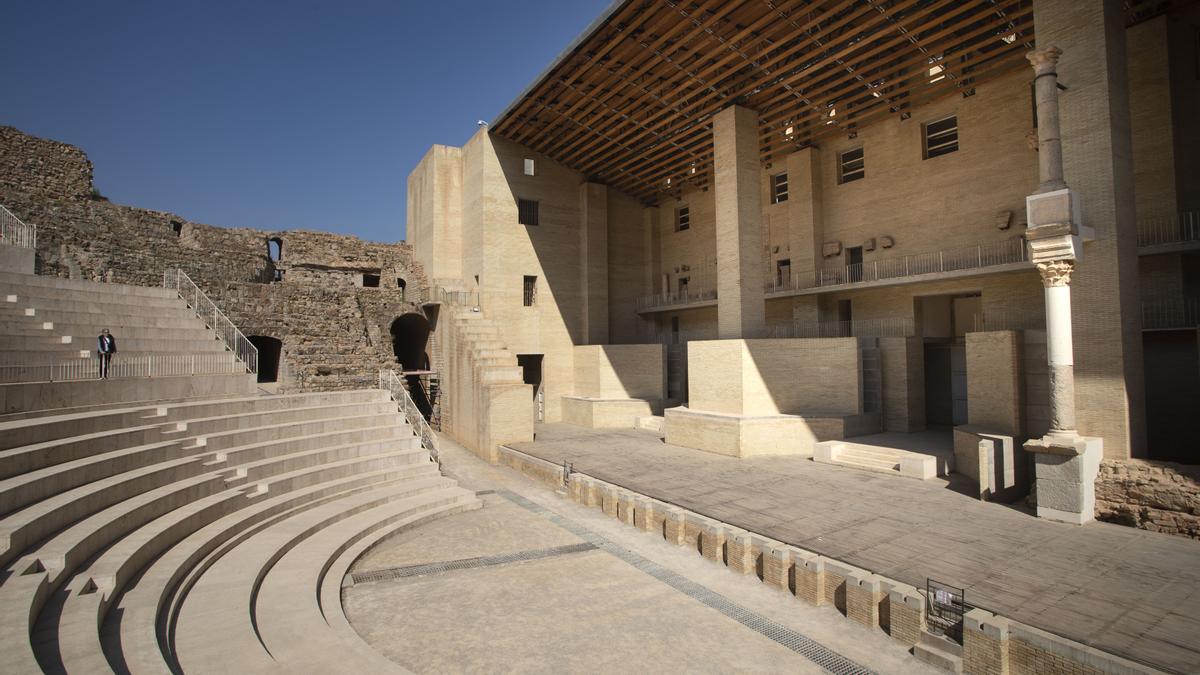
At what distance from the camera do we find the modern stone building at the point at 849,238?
10602 mm

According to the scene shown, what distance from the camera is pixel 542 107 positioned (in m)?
21.1

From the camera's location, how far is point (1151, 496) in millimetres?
9219

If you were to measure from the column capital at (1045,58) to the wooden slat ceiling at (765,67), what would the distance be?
136 inches

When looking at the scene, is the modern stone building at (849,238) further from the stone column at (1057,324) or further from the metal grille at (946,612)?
the metal grille at (946,612)

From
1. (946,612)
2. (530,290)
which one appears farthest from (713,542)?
(530,290)

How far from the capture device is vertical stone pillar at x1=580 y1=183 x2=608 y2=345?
84.0 ft

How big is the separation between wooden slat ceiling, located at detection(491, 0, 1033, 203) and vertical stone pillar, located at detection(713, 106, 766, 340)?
3.33 feet

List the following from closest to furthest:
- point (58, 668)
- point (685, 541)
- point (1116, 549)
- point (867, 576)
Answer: point (58, 668) < point (867, 576) < point (1116, 549) < point (685, 541)

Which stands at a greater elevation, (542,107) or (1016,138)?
(542,107)

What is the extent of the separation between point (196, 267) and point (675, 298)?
18.3 metres

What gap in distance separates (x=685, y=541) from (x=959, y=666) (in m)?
4.21

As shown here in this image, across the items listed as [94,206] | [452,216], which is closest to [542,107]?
[452,216]

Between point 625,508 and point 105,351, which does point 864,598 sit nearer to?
point 625,508

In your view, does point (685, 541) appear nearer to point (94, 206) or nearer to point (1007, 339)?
point (1007, 339)
